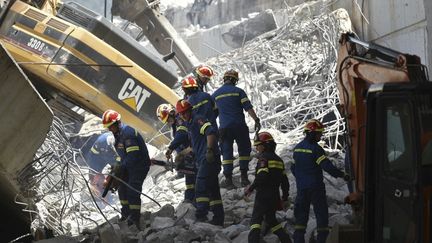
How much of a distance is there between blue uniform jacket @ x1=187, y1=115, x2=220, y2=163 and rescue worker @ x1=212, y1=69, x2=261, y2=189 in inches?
33.3

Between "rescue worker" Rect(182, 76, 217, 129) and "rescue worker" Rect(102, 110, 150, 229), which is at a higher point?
"rescue worker" Rect(182, 76, 217, 129)

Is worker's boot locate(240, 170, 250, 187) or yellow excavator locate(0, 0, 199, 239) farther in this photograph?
yellow excavator locate(0, 0, 199, 239)

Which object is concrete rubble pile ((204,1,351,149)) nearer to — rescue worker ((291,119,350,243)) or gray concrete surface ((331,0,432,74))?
gray concrete surface ((331,0,432,74))

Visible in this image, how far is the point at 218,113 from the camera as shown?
389 inches

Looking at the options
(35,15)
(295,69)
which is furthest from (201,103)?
(295,69)

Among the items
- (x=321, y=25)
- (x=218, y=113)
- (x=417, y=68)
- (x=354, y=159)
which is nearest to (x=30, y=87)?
(x=218, y=113)

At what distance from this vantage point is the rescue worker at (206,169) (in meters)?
8.95

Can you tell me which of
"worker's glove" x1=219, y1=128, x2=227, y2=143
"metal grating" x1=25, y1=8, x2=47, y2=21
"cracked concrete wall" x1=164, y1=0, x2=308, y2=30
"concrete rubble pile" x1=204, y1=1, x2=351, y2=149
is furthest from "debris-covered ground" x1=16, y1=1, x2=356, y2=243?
"cracked concrete wall" x1=164, y1=0, x2=308, y2=30

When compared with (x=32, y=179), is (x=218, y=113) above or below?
above

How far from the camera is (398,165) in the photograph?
527 cm

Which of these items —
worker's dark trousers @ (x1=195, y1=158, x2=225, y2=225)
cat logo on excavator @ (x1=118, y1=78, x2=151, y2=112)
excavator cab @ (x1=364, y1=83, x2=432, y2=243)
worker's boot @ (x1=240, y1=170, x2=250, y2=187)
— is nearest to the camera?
excavator cab @ (x1=364, y1=83, x2=432, y2=243)

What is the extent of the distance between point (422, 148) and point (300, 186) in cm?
309

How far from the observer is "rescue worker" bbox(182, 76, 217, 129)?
9414 mm

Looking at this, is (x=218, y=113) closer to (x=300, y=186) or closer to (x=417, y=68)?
(x=300, y=186)
